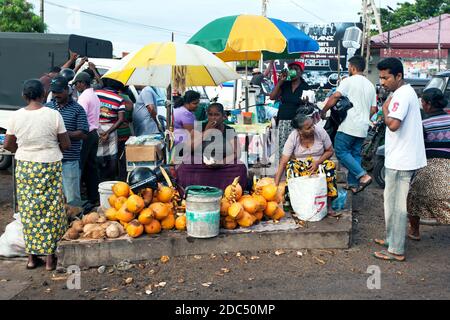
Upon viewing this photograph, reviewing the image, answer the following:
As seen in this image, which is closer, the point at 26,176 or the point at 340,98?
the point at 26,176

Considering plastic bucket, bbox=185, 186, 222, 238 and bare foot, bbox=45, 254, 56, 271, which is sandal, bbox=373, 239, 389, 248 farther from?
bare foot, bbox=45, 254, 56, 271

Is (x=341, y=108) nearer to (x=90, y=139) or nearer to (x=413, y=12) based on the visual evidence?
(x=90, y=139)

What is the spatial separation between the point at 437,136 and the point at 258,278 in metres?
2.80

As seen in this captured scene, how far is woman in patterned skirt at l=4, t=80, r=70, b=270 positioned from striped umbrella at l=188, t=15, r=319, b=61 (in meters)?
2.83

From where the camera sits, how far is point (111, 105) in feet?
22.9

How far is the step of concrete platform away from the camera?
16.3 feet

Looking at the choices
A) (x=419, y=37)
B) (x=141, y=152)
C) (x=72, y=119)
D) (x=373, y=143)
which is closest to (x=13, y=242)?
(x=72, y=119)

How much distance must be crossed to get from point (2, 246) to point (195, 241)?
218cm

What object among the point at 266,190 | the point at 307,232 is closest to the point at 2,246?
the point at 266,190

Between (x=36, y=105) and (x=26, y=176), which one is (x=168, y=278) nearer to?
(x=26, y=176)

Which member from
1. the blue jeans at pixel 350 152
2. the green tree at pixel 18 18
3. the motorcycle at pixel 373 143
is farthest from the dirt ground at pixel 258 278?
the green tree at pixel 18 18

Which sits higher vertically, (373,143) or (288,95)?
(288,95)

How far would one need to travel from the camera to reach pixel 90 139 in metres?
6.50

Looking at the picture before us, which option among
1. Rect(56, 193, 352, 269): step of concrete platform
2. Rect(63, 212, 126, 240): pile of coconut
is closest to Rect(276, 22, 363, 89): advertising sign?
Rect(56, 193, 352, 269): step of concrete platform
